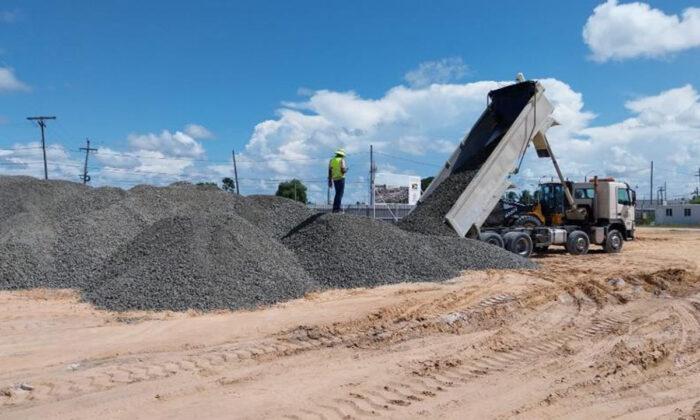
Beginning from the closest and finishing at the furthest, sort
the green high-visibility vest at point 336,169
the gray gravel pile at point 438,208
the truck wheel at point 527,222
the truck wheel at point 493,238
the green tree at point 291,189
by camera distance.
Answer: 1. the green high-visibility vest at point 336,169
2. the gray gravel pile at point 438,208
3. the truck wheel at point 493,238
4. the truck wheel at point 527,222
5. the green tree at point 291,189

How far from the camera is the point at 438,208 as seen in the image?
14.5m

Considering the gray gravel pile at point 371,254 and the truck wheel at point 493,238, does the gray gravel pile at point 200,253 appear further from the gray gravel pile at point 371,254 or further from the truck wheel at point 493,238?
the truck wheel at point 493,238

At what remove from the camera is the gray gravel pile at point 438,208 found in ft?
46.2

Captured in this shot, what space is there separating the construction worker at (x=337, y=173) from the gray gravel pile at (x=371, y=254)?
114cm

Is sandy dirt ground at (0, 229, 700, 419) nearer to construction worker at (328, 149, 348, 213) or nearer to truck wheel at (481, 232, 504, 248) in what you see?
construction worker at (328, 149, 348, 213)

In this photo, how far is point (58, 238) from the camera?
11453mm

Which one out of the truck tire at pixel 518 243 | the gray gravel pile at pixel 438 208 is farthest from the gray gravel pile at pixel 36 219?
the truck tire at pixel 518 243

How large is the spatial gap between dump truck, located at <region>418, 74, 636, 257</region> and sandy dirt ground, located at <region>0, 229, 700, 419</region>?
496 centimetres

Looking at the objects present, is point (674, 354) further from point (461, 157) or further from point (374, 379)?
point (461, 157)

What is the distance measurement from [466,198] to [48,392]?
435 inches

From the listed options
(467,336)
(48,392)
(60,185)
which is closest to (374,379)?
(467,336)

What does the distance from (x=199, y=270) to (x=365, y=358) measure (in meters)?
4.10

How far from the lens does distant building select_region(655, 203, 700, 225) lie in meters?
50.3

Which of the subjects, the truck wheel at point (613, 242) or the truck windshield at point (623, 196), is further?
the truck windshield at point (623, 196)
